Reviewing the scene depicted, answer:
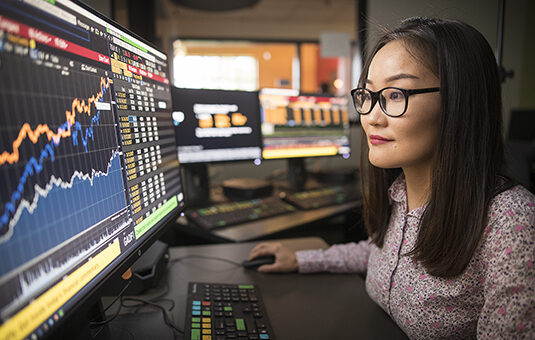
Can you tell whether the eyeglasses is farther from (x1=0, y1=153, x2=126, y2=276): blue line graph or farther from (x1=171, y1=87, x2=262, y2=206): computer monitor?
(x1=171, y1=87, x2=262, y2=206): computer monitor

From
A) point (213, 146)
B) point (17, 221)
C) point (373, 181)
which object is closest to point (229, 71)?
point (213, 146)

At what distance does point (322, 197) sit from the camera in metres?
1.62

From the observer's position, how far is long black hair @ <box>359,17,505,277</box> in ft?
2.01

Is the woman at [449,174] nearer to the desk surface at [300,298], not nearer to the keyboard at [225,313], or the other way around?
the desk surface at [300,298]

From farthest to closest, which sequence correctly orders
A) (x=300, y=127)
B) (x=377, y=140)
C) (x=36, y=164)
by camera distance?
(x=300, y=127), (x=377, y=140), (x=36, y=164)

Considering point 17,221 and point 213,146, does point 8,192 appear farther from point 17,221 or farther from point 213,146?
point 213,146

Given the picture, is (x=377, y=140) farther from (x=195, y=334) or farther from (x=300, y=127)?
(x=300, y=127)

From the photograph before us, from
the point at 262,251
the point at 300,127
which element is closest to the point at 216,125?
the point at 300,127

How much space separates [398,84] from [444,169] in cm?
18

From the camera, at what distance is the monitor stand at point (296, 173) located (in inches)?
73.0

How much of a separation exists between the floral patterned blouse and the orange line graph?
25.4 inches

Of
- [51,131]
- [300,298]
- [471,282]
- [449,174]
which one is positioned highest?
[51,131]

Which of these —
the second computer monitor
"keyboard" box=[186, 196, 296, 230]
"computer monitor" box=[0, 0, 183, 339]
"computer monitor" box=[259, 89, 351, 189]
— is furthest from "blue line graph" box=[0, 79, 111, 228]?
"computer monitor" box=[259, 89, 351, 189]

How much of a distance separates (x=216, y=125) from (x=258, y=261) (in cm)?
74
